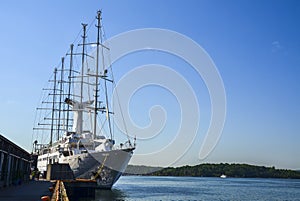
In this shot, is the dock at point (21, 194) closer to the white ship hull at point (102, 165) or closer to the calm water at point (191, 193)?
the calm water at point (191, 193)

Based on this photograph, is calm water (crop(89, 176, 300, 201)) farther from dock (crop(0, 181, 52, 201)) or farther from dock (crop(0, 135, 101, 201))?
dock (crop(0, 181, 52, 201))

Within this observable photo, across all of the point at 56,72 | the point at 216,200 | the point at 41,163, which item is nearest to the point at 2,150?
the point at 216,200

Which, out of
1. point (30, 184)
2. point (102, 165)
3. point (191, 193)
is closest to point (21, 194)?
point (30, 184)

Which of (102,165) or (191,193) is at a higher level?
(102,165)

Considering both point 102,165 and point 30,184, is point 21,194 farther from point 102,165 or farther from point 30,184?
point 102,165

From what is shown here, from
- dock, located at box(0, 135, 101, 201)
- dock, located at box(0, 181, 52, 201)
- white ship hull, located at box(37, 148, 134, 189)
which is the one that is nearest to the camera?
dock, located at box(0, 181, 52, 201)

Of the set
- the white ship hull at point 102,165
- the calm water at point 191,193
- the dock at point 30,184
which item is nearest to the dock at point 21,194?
the dock at point 30,184

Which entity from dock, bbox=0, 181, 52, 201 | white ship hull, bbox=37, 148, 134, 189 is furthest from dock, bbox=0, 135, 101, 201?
white ship hull, bbox=37, 148, 134, 189

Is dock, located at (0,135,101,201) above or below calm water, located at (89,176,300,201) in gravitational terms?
above

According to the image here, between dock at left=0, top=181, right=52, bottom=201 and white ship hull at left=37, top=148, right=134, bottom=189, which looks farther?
white ship hull at left=37, top=148, right=134, bottom=189

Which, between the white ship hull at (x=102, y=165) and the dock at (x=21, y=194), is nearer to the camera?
the dock at (x=21, y=194)

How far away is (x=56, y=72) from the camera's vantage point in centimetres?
10181

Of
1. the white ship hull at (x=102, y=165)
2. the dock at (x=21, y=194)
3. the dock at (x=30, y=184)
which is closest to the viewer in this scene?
the dock at (x=21, y=194)

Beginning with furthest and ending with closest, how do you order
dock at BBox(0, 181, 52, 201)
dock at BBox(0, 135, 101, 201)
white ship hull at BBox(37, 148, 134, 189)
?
1. white ship hull at BBox(37, 148, 134, 189)
2. dock at BBox(0, 135, 101, 201)
3. dock at BBox(0, 181, 52, 201)
